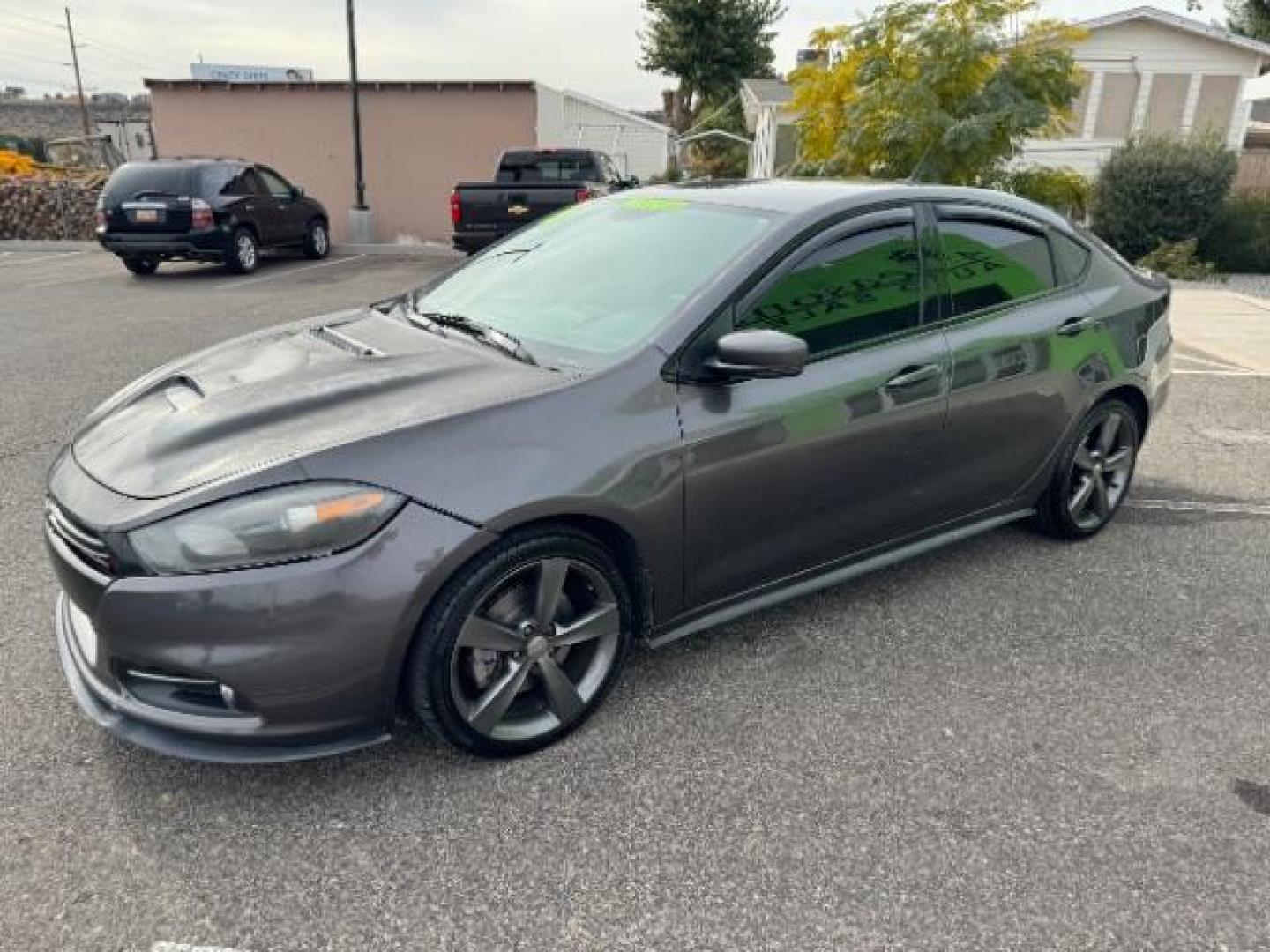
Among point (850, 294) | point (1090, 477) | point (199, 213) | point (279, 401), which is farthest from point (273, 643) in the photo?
point (199, 213)

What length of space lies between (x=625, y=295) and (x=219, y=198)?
38.7ft

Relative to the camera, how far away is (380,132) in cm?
1867

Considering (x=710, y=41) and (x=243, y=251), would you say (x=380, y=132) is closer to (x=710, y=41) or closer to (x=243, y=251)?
(x=243, y=251)

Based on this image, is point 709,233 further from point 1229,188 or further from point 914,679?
point 1229,188

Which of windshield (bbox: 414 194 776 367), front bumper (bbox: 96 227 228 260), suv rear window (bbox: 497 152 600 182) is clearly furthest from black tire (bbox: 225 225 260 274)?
windshield (bbox: 414 194 776 367)

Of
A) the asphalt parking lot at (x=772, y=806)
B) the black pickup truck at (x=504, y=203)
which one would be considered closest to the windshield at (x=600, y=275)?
the asphalt parking lot at (x=772, y=806)

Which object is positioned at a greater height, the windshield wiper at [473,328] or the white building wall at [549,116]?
the white building wall at [549,116]

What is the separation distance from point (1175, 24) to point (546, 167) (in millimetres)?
16151

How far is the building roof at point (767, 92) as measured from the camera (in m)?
26.8

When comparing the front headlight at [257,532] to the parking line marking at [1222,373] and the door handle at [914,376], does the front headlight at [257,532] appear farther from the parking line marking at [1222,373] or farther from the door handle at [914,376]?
the parking line marking at [1222,373]

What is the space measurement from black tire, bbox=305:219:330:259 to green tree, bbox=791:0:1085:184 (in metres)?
9.46

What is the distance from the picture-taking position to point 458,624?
233cm

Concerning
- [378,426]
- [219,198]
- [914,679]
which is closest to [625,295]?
[378,426]

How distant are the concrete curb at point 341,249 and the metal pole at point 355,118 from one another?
98 centimetres
